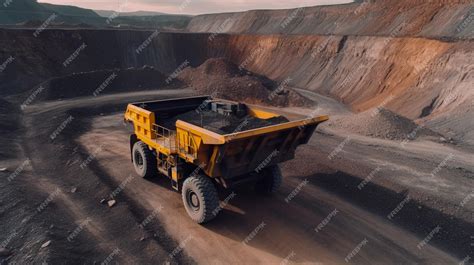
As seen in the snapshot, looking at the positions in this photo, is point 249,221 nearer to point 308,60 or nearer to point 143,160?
point 143,160

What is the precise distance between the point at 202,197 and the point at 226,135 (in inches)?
69.0

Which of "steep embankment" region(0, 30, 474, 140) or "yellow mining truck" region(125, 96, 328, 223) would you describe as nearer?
"yellow mining truck" region(125, 96, 328, 223)

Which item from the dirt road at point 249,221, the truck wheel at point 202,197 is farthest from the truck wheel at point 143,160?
the truck wheel at point 202,197

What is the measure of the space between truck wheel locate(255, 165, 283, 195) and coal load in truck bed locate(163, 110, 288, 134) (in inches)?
48.9

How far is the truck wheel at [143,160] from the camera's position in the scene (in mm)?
9125

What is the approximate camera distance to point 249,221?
25.2 feet

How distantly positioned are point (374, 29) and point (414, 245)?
87.3 feet

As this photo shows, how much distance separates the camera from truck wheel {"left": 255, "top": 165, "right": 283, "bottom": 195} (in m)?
8.52

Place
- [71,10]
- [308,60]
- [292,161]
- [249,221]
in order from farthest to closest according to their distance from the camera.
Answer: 1. [71,10]
2. [308,60]
3. [292,161]
4. [249,221]

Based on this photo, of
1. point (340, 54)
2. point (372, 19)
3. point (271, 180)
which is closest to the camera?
point (271, 180)

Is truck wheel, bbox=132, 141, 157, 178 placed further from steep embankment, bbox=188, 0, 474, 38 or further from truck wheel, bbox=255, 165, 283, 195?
steep embankment, bbox=188, 0, 474, 38

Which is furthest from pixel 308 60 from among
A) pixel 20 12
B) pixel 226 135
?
pixel 20 12

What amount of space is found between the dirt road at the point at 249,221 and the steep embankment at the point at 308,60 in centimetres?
918

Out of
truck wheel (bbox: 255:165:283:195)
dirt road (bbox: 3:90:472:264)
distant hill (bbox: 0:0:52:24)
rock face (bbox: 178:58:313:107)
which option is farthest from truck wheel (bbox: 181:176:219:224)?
distant hill (bbox: 0:0:52:24)
